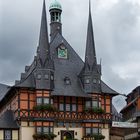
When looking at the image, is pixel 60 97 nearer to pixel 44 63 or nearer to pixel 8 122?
pixel 44 63

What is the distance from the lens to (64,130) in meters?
71.8

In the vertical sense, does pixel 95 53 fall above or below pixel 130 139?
above

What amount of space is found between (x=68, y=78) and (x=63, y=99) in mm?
3285

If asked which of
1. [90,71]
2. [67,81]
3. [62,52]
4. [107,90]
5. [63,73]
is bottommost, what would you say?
[107,90]

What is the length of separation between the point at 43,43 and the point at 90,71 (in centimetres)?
768

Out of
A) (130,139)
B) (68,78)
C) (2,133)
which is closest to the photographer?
(2,133)

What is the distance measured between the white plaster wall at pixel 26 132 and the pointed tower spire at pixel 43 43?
9.17 m

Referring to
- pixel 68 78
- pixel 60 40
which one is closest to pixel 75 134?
pixel 68 78

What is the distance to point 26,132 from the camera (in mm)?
69312

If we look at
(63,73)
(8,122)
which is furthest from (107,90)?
(8,122)

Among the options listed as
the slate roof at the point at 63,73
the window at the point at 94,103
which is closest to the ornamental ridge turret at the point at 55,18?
the slate roof at the point at 63,73

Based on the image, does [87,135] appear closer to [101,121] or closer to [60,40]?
[101,121]

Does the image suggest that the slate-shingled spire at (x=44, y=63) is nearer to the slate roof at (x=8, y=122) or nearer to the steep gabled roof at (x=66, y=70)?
the steep gabled roof at (x=66, y=70)

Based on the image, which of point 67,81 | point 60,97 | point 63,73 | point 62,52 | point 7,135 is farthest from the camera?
point 62,52
